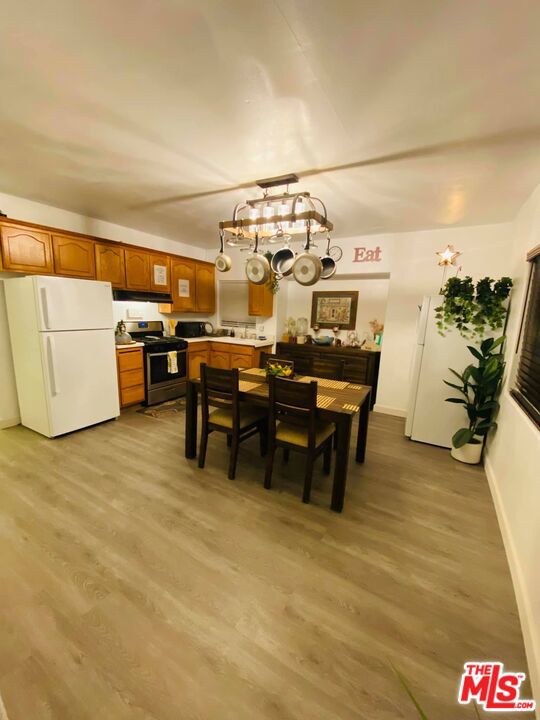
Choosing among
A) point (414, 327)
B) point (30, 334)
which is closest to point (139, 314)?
point (30, 334)

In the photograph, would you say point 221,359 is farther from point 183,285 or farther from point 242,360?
point 183,285

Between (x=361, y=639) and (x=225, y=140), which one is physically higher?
(x=225, y=140)

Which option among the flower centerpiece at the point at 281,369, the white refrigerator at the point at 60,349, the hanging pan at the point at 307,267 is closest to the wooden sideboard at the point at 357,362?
the flower centerpiece at the point at 281,369

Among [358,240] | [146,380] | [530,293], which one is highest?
[358,240]

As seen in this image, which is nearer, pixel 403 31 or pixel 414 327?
pixel 403 31

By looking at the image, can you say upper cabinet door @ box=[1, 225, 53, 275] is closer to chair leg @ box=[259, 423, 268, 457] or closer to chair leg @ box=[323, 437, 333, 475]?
chair leg @ box=[259, 423, 268, 457]

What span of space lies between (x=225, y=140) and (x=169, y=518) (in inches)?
101

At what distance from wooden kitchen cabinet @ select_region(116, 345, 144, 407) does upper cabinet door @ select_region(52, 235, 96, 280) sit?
99cm

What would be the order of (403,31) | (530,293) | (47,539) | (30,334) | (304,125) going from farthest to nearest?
(30,334) → (530,293) → (47,539) → (304,125) → (403,31)

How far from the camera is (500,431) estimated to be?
248cm

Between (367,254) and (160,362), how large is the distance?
11.0ft

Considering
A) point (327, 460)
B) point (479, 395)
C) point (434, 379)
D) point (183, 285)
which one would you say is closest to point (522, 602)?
point (327, 460)

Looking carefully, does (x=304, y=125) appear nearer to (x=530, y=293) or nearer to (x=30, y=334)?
(x=530, y=293)

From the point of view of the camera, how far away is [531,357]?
2088mm
